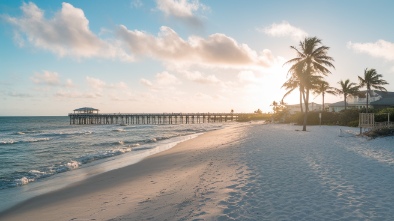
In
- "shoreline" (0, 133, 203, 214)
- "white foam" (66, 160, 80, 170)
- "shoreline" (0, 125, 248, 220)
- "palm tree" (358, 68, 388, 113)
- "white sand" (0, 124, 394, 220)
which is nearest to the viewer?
"white sand" (0, 124, 394, 220)

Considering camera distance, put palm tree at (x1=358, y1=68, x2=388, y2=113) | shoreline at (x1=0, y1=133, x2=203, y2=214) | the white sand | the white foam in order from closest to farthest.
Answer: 1. the white sand
2. shoreline at (x1=0, y1=133, x2=203, y2=214)
3. the white foam
4. palm tree at (x1=358, y1=68, x2=388, y2=113)

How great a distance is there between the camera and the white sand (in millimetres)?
5484

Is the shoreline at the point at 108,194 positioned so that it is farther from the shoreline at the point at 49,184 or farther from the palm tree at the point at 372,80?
the palm tree at the point at 372,80

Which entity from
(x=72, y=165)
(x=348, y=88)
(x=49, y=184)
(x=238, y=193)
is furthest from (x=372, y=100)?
(x=49, y=184)

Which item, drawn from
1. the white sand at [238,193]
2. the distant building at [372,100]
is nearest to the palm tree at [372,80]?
the distant building at [372,100]

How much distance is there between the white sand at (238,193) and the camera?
5.48m

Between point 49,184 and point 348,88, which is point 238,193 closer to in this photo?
point 49,184

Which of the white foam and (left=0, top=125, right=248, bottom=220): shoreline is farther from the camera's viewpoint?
the white foam

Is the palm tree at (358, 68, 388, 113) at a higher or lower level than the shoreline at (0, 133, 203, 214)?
higher

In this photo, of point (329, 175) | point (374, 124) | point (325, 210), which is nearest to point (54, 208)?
point (325, 210)

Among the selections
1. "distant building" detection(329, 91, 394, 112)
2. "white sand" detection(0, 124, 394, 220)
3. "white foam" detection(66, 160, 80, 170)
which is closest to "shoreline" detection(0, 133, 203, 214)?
"white foam" detection(66, 160, 80, 170)

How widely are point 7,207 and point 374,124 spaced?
22.4 meters

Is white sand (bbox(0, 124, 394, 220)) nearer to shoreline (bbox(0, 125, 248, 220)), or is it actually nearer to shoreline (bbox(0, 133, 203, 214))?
shoreline (bbox(0, 125, 248, 220))

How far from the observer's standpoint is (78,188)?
9281 millimetres
